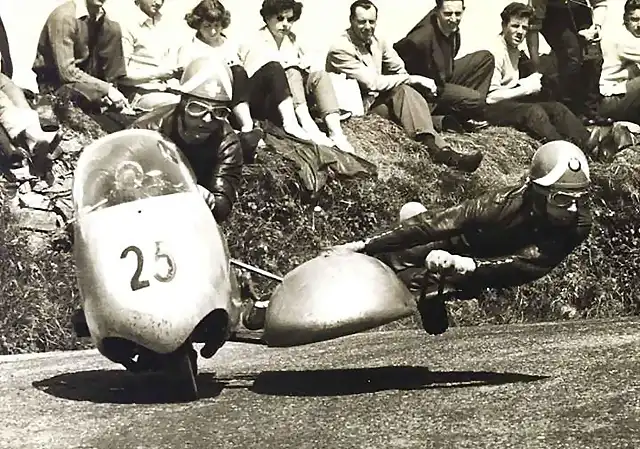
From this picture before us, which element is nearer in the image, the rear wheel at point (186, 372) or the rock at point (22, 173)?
the rear wheel at point (186, 372)

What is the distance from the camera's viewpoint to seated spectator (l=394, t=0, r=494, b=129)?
15.7ft

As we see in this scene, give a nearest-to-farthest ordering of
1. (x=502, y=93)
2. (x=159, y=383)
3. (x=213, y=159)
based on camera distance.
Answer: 1. (x=159, y=383)
2. (x=213, y=159)
3. (x=502, y=93)

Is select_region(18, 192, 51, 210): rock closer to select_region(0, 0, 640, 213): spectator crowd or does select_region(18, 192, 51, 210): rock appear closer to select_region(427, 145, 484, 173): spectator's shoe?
select_region(0, 0, 640, 213): spectator crowd

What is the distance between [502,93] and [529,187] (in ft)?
2.14

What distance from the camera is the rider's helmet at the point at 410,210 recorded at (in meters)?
4.59

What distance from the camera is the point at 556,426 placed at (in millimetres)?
3750

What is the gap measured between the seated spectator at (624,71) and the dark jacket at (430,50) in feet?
2.23

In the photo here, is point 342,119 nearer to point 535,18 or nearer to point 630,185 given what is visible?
point 535,18

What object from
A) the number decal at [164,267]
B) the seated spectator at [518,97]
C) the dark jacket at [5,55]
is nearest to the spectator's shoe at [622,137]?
the seated spectator at [518,97]

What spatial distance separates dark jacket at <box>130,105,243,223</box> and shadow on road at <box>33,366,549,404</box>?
2.10 ft

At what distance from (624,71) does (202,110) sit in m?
1.85

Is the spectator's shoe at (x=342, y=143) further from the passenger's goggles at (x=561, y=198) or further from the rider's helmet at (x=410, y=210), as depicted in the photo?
the passenger's goggles at (x=561, y=198)

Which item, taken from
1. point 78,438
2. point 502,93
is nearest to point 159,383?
point 78,438

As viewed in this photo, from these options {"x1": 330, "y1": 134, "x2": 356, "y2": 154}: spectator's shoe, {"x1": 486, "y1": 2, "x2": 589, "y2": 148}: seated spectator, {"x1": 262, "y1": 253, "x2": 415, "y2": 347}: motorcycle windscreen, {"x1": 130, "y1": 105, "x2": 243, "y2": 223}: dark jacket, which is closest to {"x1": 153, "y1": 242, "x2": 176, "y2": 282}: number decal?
{"x1": 262, "y1": 253, "x2": 415, "y2": 347}: motorcycle windscreen
